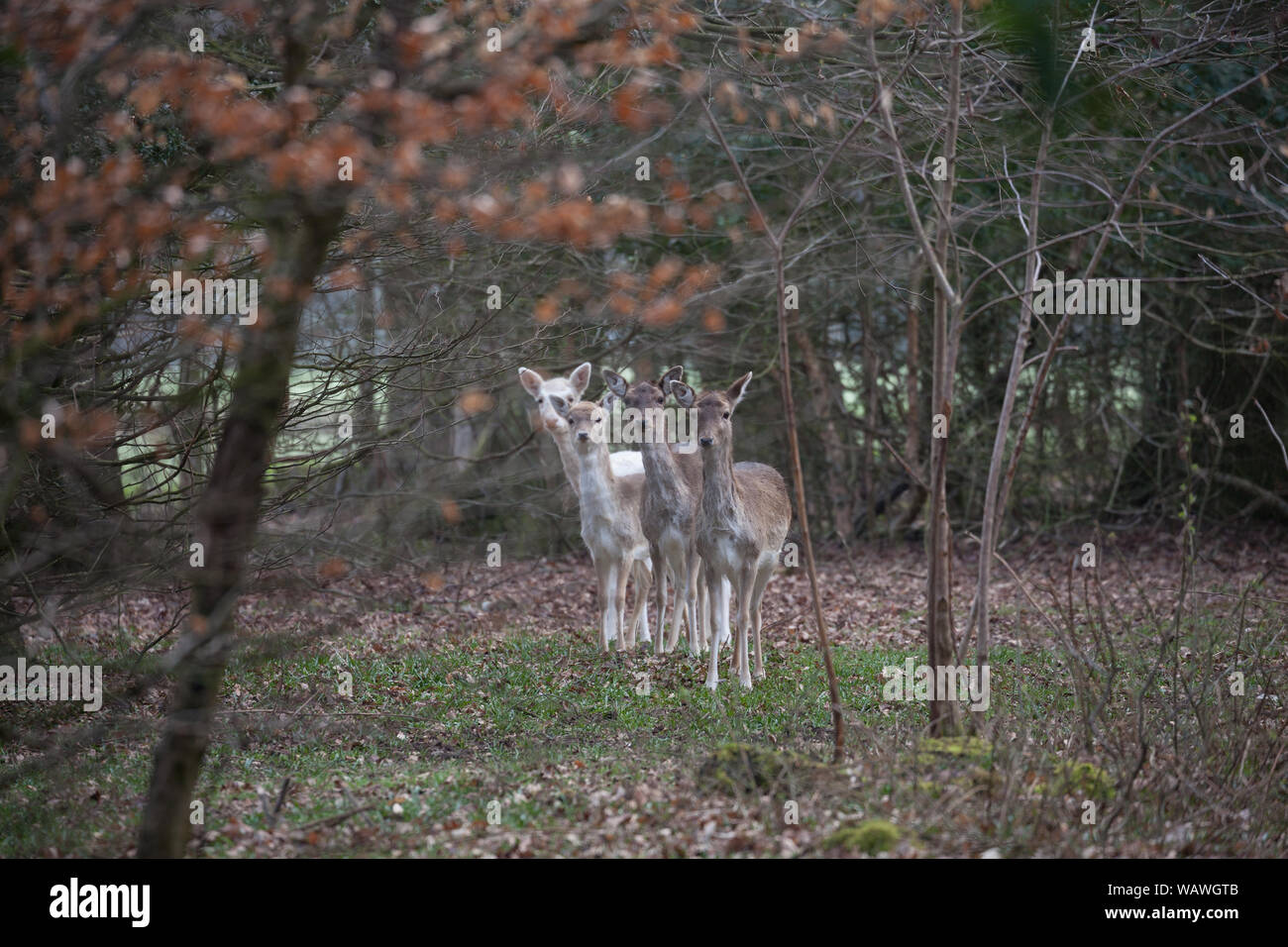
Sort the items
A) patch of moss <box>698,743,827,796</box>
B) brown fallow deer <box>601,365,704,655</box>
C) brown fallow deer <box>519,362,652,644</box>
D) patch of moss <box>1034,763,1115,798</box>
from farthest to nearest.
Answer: brown fallow deer <box>519,362,652,644</box>
brown fallow deer <box>601,365,704,655</box>
patch of moss <box>698,743,827,796</box>
patch of moss <box>1034,763,1115,798</box>

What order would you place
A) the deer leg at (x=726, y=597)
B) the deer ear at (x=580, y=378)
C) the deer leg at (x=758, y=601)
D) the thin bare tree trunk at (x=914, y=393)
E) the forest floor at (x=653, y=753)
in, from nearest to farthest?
the forest floor at (x=653, y=753)
the deer leg at (x=758, y=601)
the deer leg at (x=726, y=597)
the deer ear at (x=580, y=378)
the thin bare tree trunk at (x=914, y=393)

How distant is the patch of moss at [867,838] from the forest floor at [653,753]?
16 millimetres

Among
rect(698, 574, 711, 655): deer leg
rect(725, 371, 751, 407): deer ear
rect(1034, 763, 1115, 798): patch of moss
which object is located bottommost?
rect(1034, 763, 1115, 798): patch of moss

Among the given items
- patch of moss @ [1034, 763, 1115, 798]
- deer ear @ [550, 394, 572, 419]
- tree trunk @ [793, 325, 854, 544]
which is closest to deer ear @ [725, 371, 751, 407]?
deer ear @ [550, 394, 572, 419]

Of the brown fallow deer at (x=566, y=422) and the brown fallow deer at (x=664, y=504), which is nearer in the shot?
the brown fallow deer at (x=664, y=504)

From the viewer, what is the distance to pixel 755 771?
6.20m

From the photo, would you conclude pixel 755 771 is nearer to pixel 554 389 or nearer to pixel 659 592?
pixel 659 592

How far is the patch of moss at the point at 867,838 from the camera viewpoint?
17.6 feet

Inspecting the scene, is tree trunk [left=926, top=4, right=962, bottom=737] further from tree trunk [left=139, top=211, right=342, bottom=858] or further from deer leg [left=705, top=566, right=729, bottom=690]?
tree trunk [left=139, top=211, right=342, bottom=858]

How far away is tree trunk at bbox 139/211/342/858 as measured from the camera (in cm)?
472

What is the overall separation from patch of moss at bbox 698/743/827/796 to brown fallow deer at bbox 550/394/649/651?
16.3ft

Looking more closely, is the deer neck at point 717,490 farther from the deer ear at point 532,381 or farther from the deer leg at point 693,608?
the deer ear at point 532,381

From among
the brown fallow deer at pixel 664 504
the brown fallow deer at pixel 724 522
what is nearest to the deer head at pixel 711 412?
the brown fallow deer at pixel 724 522
